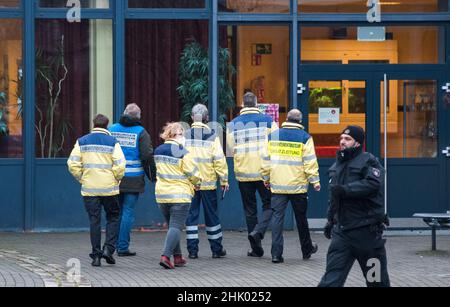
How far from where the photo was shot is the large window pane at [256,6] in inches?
634

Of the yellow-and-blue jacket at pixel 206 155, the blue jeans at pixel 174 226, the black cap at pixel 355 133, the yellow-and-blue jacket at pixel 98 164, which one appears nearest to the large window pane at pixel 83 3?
the yellow-and-blue jacket at pixel 206 155

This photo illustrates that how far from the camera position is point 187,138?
1320 centimetres

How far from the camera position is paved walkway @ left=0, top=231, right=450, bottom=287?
11375mm

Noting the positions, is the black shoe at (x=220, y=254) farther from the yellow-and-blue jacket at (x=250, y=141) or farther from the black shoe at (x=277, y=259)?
the yellow-and-blue jacket at (x=250, y=141)

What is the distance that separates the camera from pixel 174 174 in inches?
492

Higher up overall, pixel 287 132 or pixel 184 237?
pixel 287 132

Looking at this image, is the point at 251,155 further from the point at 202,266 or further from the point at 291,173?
the point at 202,266

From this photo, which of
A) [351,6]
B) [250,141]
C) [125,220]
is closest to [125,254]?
[125,220]

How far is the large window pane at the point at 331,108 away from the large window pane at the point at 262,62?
464 millimetres

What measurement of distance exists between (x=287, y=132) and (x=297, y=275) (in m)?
1.92
